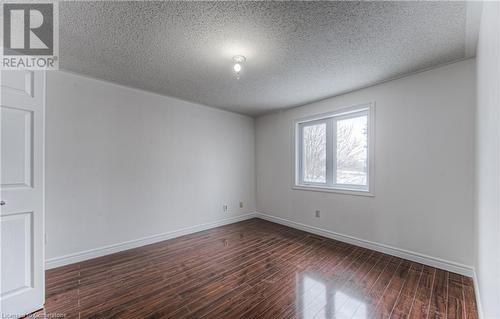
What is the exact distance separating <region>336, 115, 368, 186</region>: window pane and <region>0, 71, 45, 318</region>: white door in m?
3.83

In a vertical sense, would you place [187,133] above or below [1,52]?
below

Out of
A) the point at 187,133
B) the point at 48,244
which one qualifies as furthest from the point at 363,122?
the point at 48,244

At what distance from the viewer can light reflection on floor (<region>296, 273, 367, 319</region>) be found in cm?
174

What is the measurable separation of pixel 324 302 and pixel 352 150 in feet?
7.59

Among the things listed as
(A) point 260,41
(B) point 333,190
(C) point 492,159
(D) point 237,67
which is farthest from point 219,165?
(C) point 492,159

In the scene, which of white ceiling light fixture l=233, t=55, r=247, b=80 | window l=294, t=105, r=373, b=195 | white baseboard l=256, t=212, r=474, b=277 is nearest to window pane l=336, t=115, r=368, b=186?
window l=294, t=105, r=373, b=195

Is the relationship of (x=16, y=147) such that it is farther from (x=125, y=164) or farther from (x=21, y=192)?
(x=125, y=164)

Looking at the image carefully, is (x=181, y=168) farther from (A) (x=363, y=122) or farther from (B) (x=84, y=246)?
(A) (x=363, y=122)

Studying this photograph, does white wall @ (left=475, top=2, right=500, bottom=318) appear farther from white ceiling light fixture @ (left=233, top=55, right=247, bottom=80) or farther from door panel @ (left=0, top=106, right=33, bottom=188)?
door panel @ (left=0, top=106, right=33, bottom=188)

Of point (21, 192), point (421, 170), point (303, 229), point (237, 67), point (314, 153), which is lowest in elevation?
point (303, 229)

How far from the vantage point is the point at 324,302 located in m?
1.89

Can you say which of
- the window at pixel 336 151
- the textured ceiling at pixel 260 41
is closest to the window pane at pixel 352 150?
the window at pixel 336 151

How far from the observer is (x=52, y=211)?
2488 mm

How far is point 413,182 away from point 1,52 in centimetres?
442
